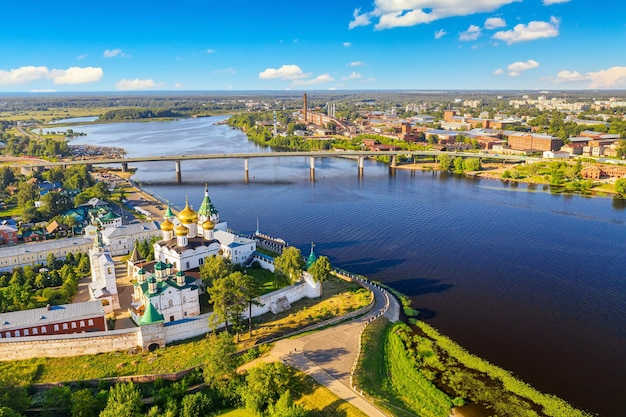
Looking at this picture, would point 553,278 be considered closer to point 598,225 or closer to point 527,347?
point 527,347

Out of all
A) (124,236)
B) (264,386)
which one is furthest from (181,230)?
(264,386)

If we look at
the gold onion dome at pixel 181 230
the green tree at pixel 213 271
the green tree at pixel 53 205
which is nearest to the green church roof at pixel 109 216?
the green tree at pixel 53 205

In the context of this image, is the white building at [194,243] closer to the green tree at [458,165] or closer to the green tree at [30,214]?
the green tree at [30,214]

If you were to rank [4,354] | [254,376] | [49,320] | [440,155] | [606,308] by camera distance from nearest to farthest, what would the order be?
[254,376], [4,354], [49,320], [606,308], [440,155]

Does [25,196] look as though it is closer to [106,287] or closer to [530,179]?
[106,287]

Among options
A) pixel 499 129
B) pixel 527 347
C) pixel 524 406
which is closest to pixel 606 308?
pixel 527 347

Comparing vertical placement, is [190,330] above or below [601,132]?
below

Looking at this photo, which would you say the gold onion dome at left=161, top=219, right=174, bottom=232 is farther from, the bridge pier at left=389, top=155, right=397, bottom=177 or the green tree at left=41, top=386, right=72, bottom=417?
the bridge pier at left=389, top=155, right=397, bottom=177
